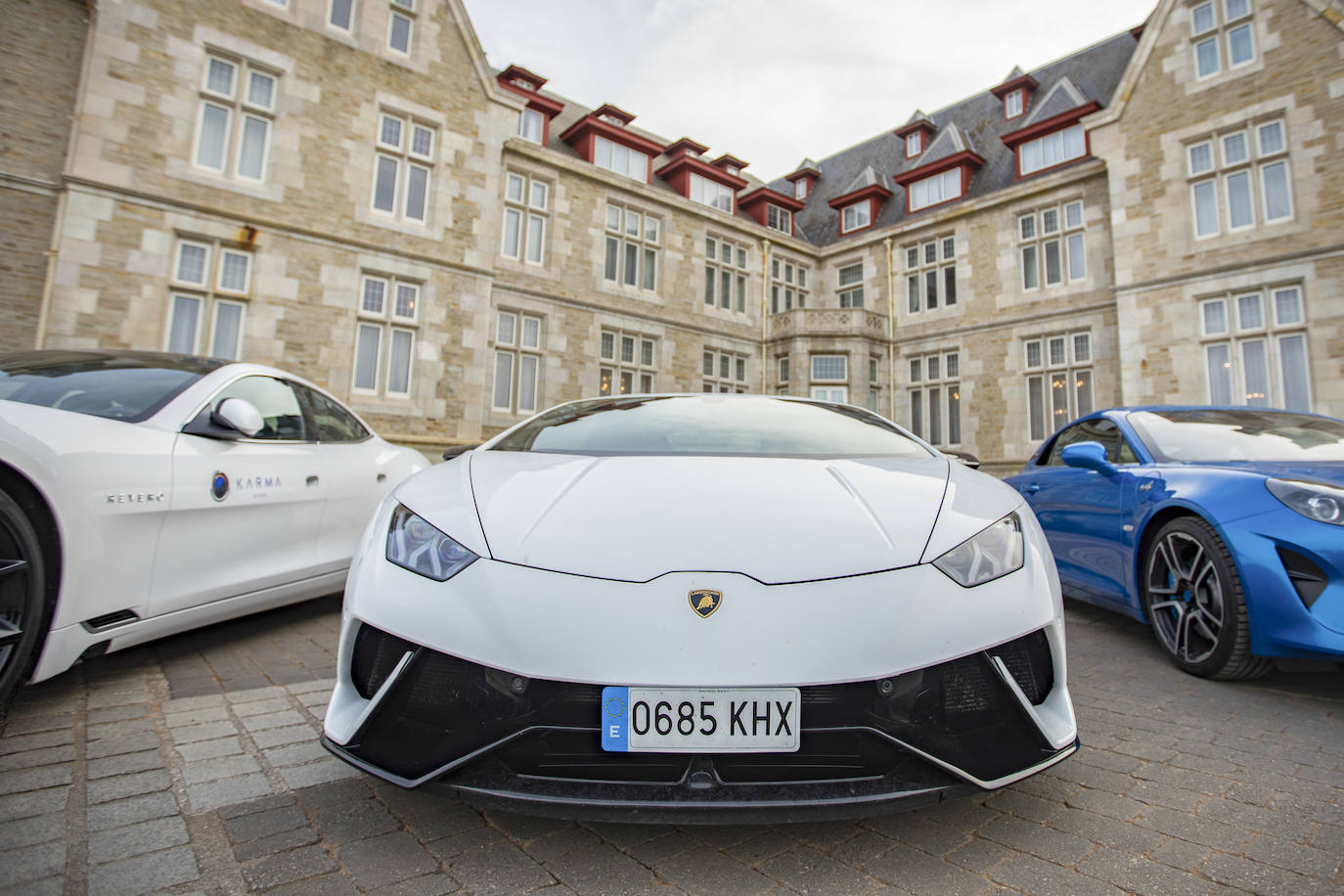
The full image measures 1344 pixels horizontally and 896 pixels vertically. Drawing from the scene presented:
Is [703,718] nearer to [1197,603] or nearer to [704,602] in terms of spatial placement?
[704,602]

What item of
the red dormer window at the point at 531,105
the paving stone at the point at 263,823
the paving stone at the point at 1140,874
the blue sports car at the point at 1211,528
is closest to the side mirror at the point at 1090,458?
the blue sports car at the point at 1211,528

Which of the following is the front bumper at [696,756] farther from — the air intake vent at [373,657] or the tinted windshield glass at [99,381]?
the tinted windshield glass at [99,381]

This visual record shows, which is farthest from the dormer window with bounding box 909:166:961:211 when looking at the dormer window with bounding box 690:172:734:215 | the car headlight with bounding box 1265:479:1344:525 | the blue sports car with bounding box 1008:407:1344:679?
the car headlight with bounding box 1265:479:1344:525

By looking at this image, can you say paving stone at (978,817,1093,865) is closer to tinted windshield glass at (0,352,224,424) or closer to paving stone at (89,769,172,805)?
paving stone at (89,769,172,805)

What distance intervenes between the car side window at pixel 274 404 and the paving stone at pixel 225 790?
1.89 metres

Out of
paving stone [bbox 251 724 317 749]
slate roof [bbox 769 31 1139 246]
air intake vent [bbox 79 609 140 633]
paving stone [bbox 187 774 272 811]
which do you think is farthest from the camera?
slate roof [bbox 769 31 1139 246]

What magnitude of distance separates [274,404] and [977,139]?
21.4 meters

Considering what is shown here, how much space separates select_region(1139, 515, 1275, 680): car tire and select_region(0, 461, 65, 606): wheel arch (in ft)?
14.9

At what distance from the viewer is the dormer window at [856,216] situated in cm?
2012

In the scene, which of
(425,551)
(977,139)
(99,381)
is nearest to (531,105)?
(977,139)

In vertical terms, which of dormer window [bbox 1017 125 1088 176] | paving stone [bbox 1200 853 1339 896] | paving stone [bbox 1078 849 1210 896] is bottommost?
paving stone [bbox 1078 849 1210 896]

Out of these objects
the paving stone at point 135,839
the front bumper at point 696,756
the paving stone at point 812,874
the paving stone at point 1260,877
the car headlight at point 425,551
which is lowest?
the paving stone at point 135,839

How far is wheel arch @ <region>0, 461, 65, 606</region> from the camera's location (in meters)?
2.11

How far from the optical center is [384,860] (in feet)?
4.77
